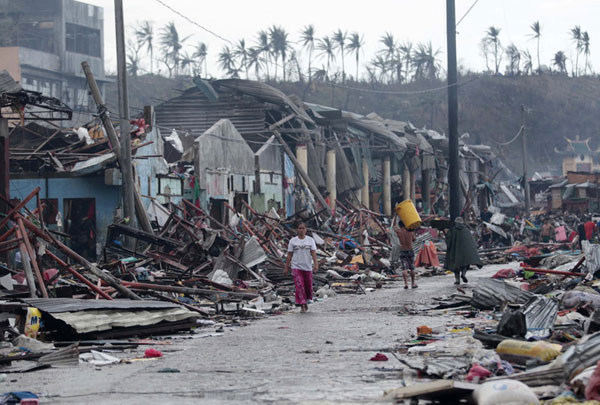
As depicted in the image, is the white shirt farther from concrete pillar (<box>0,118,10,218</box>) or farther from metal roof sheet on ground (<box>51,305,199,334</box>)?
concrete pillar (<box>0,118,10,218</box>)

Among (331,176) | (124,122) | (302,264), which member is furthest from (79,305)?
(331,176)

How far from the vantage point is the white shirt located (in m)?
14.5

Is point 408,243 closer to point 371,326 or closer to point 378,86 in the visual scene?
point 371,326

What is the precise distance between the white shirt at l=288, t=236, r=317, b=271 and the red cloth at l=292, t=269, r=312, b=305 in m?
0.10

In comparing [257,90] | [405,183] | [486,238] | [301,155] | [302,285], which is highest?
[257,90]

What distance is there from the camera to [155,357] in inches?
353

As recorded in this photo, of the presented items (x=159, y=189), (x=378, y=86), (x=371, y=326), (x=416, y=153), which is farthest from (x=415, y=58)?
(x=371, y=326)

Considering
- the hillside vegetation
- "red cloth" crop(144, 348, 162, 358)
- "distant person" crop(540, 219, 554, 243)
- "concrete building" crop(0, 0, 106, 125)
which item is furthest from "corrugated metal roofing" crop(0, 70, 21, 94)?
the hillside vegetation

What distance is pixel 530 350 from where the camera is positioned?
7.47 m

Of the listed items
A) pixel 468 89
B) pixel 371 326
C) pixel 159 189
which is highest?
pixel 468 89

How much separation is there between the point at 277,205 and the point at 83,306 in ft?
93.5

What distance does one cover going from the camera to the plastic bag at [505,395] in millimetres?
5293

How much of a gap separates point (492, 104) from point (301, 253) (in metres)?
93.4

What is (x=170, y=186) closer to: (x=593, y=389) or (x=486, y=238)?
(x=486, y=238)
